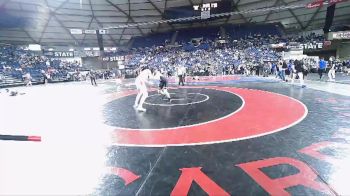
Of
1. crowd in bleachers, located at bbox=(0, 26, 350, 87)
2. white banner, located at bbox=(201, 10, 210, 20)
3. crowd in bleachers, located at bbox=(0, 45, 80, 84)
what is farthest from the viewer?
crowd in bleachers, located at bbox=(0, 26, 350, 87)

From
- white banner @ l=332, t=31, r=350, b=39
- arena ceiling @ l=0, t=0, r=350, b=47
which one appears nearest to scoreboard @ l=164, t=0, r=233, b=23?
arena ceiling @ l=0, t=0, r=350, b=47

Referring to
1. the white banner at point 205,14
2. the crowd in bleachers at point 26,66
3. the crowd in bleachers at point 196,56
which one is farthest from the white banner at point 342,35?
the crowd in bleachers at point 26,66

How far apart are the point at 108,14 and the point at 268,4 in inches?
968

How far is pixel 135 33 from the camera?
49.2 metres

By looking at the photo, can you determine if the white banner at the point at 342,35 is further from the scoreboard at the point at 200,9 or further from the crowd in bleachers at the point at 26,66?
the crowd in bleachers at the point at 26,66

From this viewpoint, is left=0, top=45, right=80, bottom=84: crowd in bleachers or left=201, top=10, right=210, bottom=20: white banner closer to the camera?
left=0, top=45, right=80, bottom=84: crowd in bleachers

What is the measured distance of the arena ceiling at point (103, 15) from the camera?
33531 mm

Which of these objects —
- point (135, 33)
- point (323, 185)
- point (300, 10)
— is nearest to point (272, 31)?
point (300, 10)

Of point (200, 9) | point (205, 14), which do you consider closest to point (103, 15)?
point (200, 9)

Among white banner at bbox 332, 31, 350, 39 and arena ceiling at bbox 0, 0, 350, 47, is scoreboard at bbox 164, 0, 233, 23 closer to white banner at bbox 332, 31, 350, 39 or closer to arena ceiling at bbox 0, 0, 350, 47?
arena ceiling at bbox 0, 0, 350, 47

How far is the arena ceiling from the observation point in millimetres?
33531

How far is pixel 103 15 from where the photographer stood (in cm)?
3869

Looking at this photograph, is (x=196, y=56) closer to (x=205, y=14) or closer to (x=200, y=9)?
(x=200, y=9)

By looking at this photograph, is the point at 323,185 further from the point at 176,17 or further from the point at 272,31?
the point at 272,31
